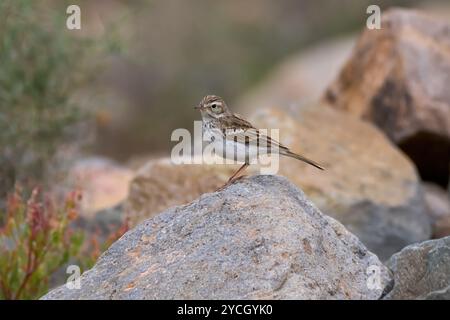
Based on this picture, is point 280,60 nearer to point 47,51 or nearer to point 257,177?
point 47,51

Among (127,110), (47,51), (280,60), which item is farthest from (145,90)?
(47,51)

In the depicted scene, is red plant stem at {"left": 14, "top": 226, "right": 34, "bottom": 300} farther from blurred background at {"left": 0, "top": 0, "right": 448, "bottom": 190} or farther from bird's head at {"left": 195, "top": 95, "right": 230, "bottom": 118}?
blurred background at {"left": 0, "top": 0, "right": 448, "bottom": 190}

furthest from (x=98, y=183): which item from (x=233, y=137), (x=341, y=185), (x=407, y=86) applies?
(x=233, y=137)

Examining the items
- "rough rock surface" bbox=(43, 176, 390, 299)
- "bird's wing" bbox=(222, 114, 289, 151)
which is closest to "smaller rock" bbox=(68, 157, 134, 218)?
"bird's wing" bbox=(222, 114, 289, 151)

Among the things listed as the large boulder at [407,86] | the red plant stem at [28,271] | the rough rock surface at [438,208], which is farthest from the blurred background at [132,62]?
the rough rock surface at [438,208]

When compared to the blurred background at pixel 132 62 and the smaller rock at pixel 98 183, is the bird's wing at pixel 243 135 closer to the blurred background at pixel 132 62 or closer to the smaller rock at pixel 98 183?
the smaller rock at pixel 98 183

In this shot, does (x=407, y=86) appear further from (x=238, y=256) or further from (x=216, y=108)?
(x=238, y=256)
